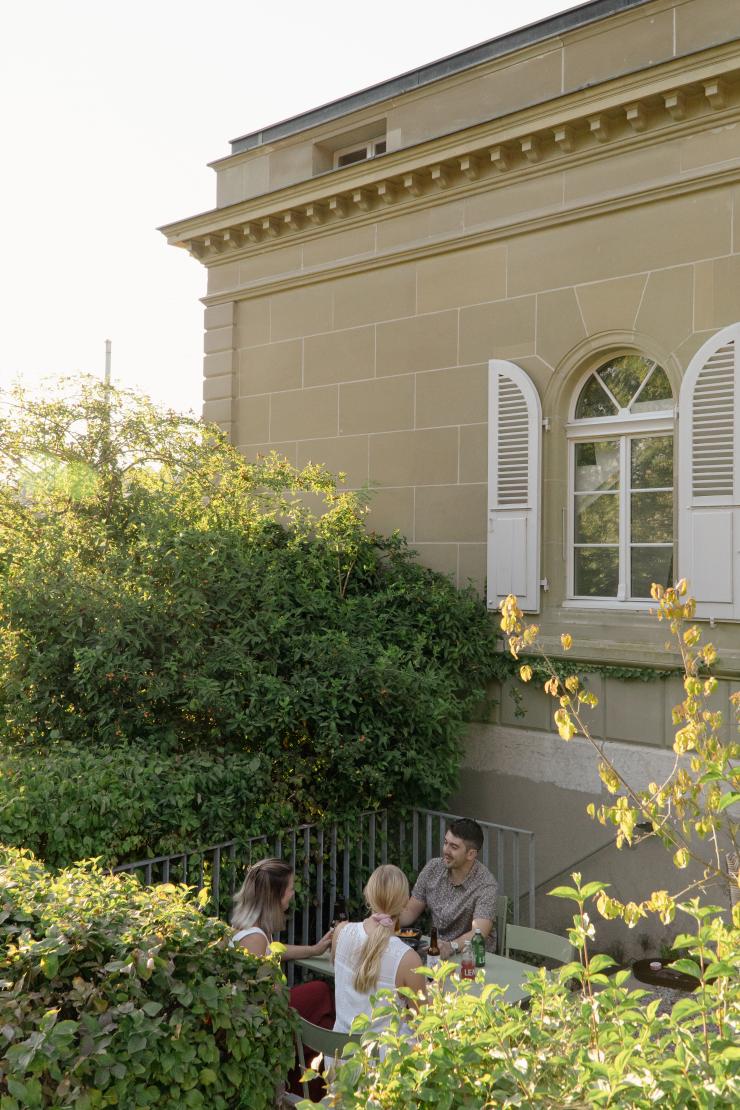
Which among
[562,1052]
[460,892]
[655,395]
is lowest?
[460,892]

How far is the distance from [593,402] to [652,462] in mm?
853

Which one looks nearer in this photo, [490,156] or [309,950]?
[309,950]

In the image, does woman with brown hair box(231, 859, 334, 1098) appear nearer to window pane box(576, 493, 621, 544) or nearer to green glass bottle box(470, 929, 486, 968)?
green glass bottle box(470, 929, 486, 968)

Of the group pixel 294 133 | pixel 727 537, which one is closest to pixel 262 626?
pixel 727 537

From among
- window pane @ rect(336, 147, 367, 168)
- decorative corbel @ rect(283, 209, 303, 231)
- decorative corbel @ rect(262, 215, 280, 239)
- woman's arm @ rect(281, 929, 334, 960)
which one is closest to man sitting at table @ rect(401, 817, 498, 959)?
woman's arm @ rect(281, 929, 334, 960)

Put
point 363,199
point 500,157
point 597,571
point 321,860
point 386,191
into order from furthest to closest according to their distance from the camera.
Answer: point 363,199, point 386,191, point 500,157, point 597,571, point 321,860

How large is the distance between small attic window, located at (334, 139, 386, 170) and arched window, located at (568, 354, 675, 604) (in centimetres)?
408

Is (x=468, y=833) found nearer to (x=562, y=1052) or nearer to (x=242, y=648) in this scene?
(x=242, y=648)

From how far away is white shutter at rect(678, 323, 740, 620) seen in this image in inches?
333

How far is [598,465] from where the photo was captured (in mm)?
9766

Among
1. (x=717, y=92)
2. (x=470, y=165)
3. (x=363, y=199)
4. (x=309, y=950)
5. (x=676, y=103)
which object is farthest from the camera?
(x=363, y=199)

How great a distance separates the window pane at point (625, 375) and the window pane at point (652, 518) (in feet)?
2.94

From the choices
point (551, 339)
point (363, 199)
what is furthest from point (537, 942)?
point (363, 199)

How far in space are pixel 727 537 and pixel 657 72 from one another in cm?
397
